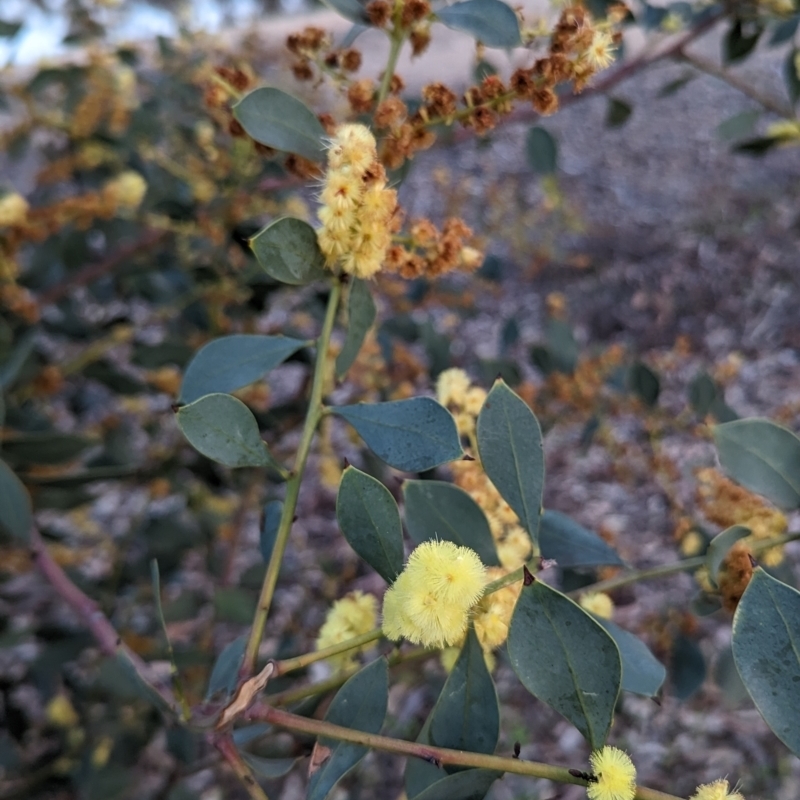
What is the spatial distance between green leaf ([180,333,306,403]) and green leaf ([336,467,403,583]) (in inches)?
6.0

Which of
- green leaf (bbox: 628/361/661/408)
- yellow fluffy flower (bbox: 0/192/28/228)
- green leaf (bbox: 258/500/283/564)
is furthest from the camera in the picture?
green leaf (bbox: 628/361/661/408)

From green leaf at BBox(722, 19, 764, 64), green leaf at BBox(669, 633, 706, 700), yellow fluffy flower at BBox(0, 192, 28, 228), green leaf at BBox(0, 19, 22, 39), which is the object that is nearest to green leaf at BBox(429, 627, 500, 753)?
green leaf at BBox(669, 633, 706, 700)

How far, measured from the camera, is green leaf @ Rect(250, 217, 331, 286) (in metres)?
0.51

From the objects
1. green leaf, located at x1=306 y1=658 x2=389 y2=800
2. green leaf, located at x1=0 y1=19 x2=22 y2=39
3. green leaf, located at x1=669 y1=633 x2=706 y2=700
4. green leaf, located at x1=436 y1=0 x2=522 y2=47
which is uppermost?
green leaf, located at x1=436 y1=0 x2=522 y2=47

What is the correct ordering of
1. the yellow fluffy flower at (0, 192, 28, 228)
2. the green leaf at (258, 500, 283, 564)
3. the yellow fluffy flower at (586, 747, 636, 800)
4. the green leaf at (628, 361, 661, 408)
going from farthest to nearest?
the green leaf at (628, 361, 661, 408), the yellow fluffy flower at (0, 192, 28, 228), the green leaf at (258, 500, 283, 564), the yellow fluffy flower at (586, 747, 636, 800)

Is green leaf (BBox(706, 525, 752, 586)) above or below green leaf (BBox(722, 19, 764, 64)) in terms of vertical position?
below

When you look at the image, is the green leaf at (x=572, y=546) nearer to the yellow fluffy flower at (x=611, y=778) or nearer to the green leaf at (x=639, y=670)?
the green leaf at (x=639, y=670)

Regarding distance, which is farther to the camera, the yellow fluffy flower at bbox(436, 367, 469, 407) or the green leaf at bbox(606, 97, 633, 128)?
the green leaf at bbox(606, 97, 633, 128)

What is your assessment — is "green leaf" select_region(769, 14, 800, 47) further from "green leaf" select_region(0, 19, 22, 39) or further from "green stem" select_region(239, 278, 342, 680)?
"green leaf" select_region(0, 19, 22, 39)

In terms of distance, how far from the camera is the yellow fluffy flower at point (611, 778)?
0.40 meters

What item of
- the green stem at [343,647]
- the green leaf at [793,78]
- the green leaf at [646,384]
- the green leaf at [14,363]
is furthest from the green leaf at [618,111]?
the green stem at [343,647]

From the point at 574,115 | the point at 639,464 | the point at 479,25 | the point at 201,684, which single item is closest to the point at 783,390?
the point at 639,464

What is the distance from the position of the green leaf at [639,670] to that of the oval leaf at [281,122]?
398mm

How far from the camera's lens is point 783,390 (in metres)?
2.39
